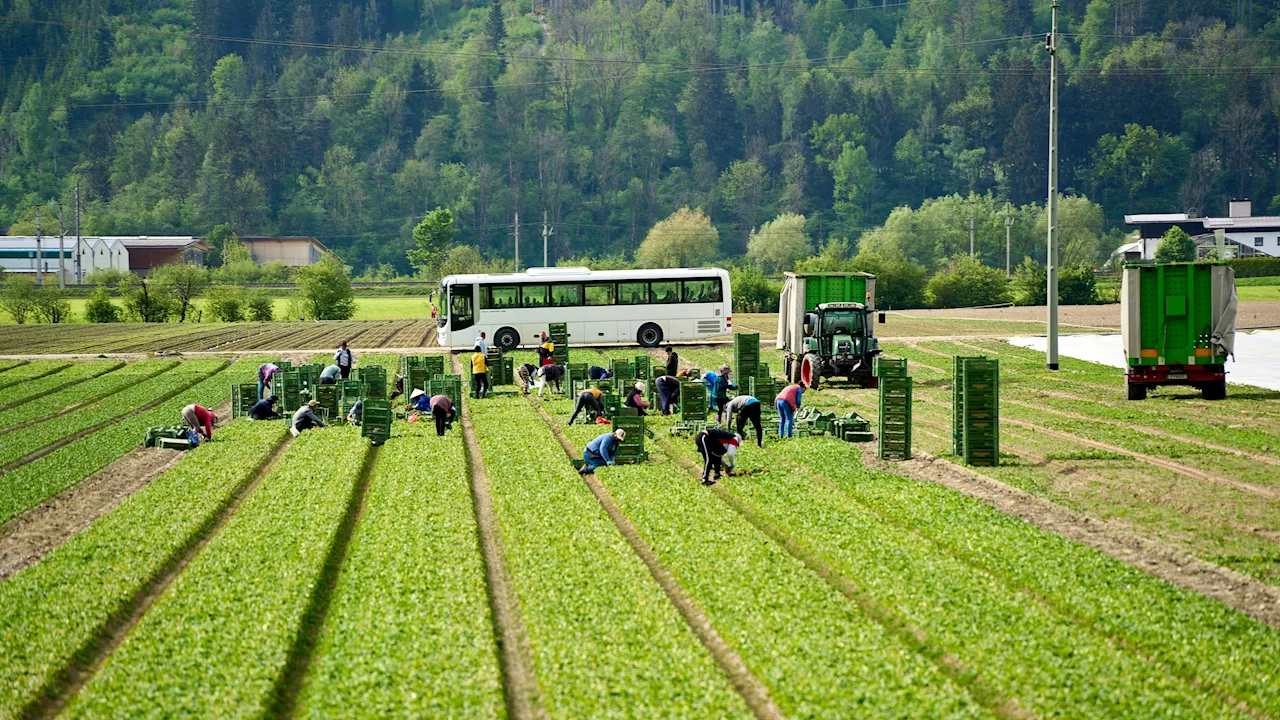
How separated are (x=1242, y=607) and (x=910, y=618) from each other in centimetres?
377

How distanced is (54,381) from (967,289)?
6537 cm

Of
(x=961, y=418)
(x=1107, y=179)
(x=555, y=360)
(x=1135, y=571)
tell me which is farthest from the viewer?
(x=1107, y=179)

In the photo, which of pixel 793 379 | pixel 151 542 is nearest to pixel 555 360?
pixel 793 379

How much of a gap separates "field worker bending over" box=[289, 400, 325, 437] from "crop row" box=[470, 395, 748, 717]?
9.76 meters

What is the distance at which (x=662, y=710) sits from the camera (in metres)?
11.2

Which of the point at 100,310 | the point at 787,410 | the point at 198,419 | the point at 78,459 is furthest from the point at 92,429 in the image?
the point at 100,310

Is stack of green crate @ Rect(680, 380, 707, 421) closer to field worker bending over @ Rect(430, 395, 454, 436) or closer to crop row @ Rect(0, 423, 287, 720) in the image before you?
field worker bending over @ Rect(430, 395, 454, 436)

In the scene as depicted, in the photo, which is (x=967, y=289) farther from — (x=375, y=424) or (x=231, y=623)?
(x=231, y=623)

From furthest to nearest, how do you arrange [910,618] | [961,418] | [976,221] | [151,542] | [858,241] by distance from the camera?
[858,241], [976,221], [961,418], [151,542], [910,618]

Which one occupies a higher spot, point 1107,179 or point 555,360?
point 1107,179

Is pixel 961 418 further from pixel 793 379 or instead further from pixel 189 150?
pixel 189 150

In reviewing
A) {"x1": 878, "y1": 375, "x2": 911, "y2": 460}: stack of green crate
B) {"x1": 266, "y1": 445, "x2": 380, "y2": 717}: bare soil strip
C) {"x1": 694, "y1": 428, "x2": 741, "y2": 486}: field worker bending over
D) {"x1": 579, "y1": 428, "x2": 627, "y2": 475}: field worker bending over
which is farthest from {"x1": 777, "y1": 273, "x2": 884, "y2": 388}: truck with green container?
{"x1": 266, "y1": 445, "x2": 380, "y2": 717}: bare soil strip

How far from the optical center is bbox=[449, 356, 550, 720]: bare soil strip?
11.7 metres

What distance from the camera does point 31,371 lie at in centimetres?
4944
